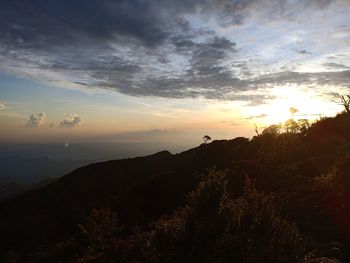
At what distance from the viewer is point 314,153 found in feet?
109

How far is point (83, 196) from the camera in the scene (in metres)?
51.5

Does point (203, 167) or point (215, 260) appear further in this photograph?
point (203, 167)

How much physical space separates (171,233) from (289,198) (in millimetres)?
10665

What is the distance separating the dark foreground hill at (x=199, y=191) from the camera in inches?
654

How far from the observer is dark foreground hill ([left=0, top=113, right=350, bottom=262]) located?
16.6 meters

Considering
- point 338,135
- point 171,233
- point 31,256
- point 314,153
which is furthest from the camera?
point 338,135

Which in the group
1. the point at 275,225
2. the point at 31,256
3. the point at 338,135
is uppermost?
the point at 338,135

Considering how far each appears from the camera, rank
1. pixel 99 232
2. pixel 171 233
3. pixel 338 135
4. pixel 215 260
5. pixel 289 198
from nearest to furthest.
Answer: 1. pixel 215 260
2. pixel 171 233
3. pixel 99 232
4. pixel 289 198
5. pixel 338 135

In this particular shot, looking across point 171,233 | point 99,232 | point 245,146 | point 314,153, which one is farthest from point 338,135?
point 171,233

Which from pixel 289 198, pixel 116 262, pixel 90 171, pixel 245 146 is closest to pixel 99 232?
pixel 116 262

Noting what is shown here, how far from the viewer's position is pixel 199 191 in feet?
37.2

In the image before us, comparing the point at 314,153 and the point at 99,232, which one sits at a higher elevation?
the point at 314,153

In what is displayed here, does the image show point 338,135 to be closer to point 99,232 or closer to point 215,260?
point 99,232

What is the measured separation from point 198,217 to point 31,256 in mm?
15329
